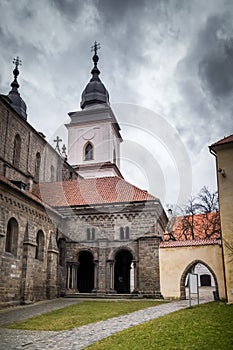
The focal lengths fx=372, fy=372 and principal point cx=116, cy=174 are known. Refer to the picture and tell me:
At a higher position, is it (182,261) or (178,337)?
(182,261)

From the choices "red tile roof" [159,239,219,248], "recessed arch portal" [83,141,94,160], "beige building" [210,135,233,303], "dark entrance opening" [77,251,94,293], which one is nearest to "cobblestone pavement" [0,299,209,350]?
"beige building" [210,135,233,303]

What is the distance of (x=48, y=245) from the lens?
2566cm

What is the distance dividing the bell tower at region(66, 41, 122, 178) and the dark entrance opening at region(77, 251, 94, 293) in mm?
14124

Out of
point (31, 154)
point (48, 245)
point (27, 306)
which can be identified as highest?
point (31, 154)

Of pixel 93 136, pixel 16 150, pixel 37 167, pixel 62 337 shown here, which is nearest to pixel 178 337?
pixel 62 337

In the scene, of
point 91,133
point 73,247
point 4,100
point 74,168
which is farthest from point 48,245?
point 91,133

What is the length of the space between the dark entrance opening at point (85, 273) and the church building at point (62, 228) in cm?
8

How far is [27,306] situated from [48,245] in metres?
5.63

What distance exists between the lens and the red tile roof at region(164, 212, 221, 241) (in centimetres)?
3717

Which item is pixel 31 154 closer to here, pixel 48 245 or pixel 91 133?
pixel 48 245

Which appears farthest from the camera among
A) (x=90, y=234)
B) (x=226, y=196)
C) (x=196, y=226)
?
(x=196, y=226)

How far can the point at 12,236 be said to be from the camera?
2189 cm

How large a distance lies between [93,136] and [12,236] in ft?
79.0

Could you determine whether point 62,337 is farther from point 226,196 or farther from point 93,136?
point 93,136
